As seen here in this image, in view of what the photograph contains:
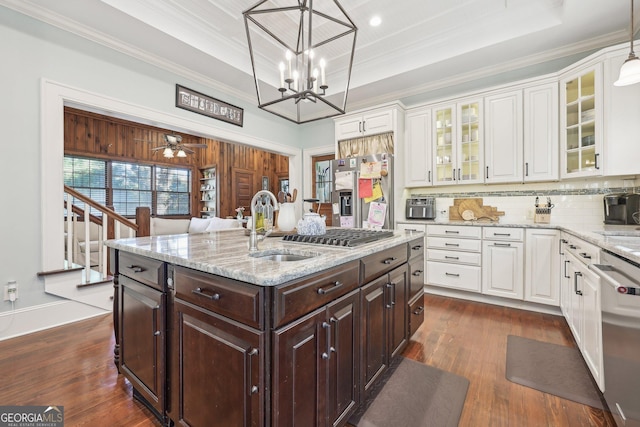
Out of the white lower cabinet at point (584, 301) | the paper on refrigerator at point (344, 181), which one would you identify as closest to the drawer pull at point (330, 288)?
the white lower cabinet at point (584, 301)

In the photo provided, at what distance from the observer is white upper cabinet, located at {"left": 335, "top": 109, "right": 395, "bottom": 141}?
3.84 metres

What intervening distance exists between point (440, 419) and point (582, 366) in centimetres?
125

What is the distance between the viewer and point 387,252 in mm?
1676

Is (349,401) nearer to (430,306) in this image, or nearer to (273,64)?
(430,306)

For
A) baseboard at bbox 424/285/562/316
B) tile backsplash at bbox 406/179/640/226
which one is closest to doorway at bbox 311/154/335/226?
tile backsplash at bbox 406/179/640/226

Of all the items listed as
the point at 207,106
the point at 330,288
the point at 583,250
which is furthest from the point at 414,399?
the point at 207,106

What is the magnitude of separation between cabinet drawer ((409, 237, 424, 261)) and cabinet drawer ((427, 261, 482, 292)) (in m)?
1.30

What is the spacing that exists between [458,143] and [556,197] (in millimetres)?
1219

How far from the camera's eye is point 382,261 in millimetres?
1616

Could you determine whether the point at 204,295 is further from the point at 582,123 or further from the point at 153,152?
the point at 153,152

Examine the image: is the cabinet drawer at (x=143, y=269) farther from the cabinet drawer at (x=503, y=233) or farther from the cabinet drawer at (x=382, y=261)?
the cabinet drawer at (x=503, y=233)

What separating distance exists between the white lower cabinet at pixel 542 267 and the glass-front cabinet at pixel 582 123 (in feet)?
2.36

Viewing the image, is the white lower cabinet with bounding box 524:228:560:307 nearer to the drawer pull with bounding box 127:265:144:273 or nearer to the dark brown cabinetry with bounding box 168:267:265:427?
the dark brown cabinetry with bounding box 168:267:265:427

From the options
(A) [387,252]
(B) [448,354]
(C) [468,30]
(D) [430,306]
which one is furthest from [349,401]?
(C) [468,30]
